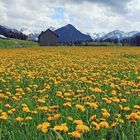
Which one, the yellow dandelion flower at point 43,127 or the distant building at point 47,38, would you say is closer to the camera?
the yellow dandelion flower at point 43,127

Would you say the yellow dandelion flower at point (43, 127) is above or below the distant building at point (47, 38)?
above

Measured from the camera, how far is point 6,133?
14.5ft

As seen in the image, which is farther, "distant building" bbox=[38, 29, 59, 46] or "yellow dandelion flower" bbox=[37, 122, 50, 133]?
"distant building" bbox=[38, 29, 59, 46]

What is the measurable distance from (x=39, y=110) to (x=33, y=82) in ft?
12.2

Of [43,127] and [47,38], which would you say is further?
[47,38]

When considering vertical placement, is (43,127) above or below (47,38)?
above

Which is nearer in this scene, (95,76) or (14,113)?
(14,113)

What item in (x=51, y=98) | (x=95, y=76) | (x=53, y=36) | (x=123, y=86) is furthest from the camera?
(x=53, y=36)

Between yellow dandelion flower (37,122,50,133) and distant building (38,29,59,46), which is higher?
yellow dandelion flower (37,122,50,133)

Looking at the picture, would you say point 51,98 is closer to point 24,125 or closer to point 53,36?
point 24,125

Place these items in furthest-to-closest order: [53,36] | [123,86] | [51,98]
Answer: [53,36] < [123,86] < [51,98]

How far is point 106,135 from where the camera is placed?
4453mm

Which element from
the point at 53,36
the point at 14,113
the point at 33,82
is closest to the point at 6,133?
the point at 14,113

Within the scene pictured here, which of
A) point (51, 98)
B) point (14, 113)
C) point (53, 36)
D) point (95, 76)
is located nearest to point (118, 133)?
point (14, 113)
